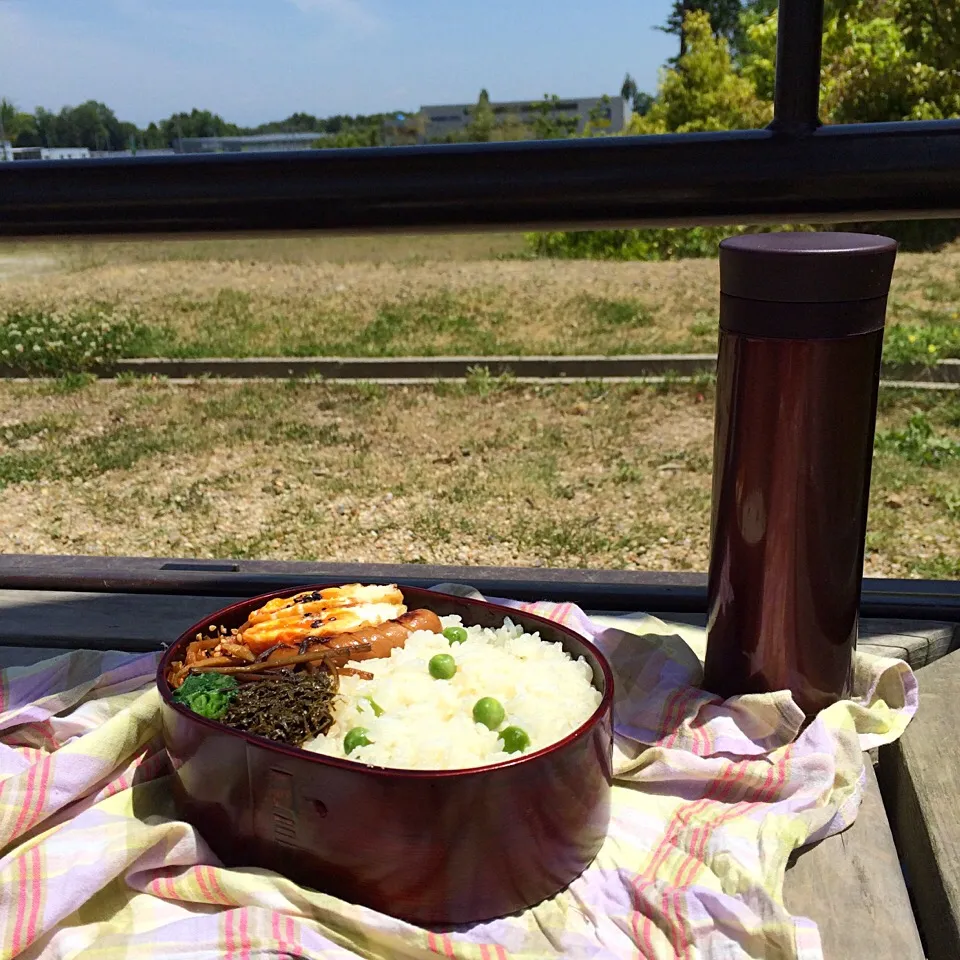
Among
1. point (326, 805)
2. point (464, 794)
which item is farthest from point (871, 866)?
point (326, 805)

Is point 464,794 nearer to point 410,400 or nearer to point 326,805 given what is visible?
point 326,805

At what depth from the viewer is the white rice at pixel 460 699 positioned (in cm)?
120

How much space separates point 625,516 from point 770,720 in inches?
108

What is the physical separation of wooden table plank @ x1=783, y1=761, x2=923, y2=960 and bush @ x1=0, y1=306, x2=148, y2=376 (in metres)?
5.99

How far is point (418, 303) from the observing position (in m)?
7.95

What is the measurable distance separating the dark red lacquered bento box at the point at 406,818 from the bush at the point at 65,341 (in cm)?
574

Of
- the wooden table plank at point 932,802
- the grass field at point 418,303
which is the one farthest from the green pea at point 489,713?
the grass field at point 418,303

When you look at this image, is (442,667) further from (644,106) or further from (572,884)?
(644,106)

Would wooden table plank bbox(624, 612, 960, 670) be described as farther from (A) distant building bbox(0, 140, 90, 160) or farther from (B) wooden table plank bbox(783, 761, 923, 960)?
(A) distant building bbox(0, 140, 90, 160)

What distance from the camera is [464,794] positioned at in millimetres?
1099

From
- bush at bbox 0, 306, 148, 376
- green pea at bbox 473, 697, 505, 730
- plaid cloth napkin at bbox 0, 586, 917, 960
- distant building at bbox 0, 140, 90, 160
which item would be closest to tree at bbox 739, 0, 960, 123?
bush at bbox 0, 306, 148, 376

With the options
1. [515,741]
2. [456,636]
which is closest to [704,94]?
[456,636]

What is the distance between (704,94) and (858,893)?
12284 mm

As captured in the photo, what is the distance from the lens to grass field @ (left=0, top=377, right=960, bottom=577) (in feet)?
13.1
